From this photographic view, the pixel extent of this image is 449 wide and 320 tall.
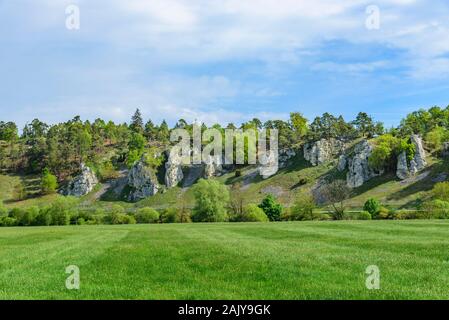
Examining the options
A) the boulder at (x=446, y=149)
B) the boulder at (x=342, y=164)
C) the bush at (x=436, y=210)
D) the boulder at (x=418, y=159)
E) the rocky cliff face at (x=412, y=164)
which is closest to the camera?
the bush at (x=436, y=210)

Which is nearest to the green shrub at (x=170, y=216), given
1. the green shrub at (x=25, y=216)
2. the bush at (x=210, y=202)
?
the bush at (x=210, y=202)

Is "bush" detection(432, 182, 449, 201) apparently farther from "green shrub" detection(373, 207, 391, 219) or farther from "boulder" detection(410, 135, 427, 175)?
"boulder" detection(410, 135, 427, 175)

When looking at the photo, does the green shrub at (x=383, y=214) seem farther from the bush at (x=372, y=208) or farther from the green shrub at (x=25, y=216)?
the green shrub at (x=25, y=216)

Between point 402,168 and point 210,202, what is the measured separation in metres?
93.4

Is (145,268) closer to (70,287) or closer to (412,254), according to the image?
(70,287)

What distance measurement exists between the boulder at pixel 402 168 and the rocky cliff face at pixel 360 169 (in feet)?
33.4

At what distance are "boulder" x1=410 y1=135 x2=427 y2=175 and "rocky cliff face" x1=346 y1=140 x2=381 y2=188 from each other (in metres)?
14.5

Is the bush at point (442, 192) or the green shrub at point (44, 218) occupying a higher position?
the bush at point (442, 192)

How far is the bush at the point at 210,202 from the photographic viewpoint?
11775 centimetres

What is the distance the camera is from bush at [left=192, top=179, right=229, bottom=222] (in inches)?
4636

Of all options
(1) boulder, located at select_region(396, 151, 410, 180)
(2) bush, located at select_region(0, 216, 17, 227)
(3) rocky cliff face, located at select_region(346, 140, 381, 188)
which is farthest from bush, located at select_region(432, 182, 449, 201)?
(2) bush, located at select_region(0, 216, 17, 227)

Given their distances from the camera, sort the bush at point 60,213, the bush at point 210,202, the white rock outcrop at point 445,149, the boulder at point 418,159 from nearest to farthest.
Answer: the bush at point 210,202 < the bush at point 60,213 < the boulder at point 418,159 < the white rock outcrop at point 445,149

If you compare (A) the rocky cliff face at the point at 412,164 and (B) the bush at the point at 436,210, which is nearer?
(B) the bush at the point at 436,210
